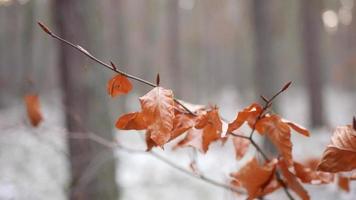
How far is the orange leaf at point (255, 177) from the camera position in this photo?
1.22m

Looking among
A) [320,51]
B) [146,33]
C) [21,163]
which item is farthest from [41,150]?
[146,33]

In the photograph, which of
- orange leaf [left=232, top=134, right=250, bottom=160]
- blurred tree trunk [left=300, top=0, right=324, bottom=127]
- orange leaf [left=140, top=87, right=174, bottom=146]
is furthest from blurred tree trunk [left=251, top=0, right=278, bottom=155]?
orange leaf [left=140, top=87, right=174, bottom=146]

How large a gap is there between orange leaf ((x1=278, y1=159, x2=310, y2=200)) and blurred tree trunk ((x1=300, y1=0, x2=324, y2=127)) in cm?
1322

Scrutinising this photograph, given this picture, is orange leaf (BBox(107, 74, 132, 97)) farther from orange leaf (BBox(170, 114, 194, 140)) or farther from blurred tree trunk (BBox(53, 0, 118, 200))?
blurred tree trunk (BBox(53, 0, 118, 200))

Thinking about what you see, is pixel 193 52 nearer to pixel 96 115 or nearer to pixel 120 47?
pixel 120 47

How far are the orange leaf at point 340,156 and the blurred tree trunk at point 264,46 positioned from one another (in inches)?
319

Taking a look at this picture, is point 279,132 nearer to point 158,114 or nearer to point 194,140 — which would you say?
point 194,140

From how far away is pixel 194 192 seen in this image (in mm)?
6578

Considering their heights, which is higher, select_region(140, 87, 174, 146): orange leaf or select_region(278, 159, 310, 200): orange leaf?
select_region(140, 87, 174, 146): orange leaf

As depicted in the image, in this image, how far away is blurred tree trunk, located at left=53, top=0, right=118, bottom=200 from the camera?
3.45 m

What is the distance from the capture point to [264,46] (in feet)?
29.8

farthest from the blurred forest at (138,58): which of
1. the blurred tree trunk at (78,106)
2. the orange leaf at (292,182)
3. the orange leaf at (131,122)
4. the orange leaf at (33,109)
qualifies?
the orange leaf at (292,182)

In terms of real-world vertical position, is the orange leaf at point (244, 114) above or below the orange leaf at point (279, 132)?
above

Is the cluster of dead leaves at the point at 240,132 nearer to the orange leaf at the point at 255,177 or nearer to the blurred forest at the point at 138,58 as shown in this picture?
the orange leaf at the point at 255,177
